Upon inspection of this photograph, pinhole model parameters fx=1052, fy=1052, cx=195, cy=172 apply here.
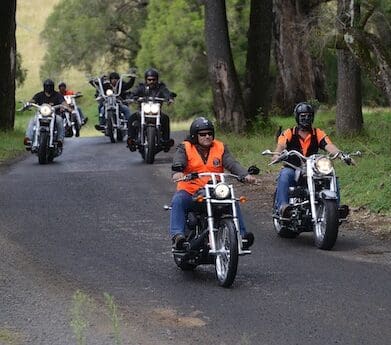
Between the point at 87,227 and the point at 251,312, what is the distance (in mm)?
4985

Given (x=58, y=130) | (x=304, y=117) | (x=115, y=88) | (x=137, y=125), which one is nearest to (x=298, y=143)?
(x=304, y=117)

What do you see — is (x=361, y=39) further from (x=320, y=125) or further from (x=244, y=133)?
(x=320, y=125)

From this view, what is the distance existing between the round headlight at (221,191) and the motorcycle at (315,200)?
5.96ft

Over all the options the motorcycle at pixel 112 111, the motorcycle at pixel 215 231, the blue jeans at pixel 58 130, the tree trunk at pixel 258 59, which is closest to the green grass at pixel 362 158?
the tree trunk at pixel 258 59

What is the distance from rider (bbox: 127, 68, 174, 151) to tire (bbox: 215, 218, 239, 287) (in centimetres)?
1116

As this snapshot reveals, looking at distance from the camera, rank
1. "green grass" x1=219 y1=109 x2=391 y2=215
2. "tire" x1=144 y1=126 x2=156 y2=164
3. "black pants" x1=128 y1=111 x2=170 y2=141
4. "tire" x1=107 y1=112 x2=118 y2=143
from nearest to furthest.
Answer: "green grass" x1=219 y1=109 x2=391 y2=215, "tire" x1=144 y1=126 x2=156 y2=164, "black pants" x1=128 y1=111 x2=170 y2=141, "tire" x1=107 y1=112 x2=118 y2=143

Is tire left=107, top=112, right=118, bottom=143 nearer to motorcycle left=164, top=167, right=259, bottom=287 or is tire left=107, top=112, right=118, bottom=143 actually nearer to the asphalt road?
the asphalt road

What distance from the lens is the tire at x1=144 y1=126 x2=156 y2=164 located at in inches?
819

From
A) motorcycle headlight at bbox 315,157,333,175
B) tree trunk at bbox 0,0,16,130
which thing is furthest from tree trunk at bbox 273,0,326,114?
motorcycle headlight at bbox 315,157,333,175

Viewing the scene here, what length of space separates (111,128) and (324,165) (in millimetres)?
15674

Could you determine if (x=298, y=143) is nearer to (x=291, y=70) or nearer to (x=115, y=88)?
(x=115, y=88)

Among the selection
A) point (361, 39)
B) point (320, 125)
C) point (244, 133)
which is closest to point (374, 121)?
point (320, 125)

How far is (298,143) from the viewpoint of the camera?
13.0 m

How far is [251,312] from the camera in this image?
888 centimetres
